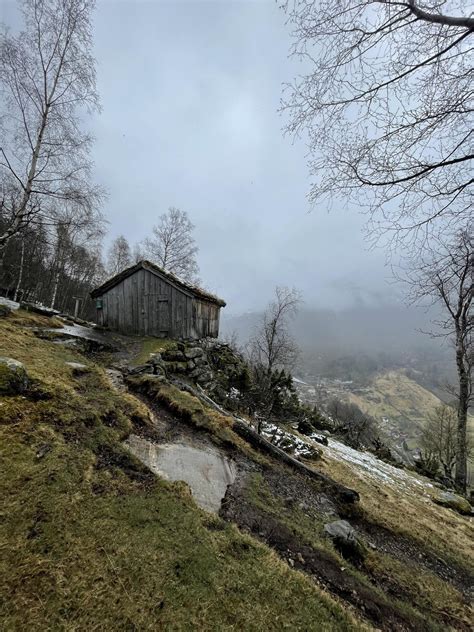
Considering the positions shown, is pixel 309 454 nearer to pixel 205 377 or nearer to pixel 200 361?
pixel 205 377

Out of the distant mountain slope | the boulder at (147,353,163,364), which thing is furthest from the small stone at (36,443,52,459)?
the distant mountain slope

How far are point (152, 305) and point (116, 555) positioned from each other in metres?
11.4

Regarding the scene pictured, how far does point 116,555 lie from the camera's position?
1787 millimetres

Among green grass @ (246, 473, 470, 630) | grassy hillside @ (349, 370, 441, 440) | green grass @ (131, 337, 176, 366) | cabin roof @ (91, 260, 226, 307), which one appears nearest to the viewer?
green grass @ (246, 473, 470, 630)

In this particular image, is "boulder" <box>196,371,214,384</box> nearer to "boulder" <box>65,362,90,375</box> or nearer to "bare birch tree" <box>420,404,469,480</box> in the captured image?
"boulder" <box>65,362,90,375</box>

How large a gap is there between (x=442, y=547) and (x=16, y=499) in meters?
6.55

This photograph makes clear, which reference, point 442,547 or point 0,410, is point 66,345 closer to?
point 0,410

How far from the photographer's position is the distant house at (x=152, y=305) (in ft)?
39.8

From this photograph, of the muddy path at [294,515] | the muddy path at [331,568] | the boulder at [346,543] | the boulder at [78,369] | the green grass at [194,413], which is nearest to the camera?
the muddy path at [331,568]

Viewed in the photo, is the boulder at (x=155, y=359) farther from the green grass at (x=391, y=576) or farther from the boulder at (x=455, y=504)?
the boulder at (x=455, y=504)

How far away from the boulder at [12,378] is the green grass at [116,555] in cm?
19

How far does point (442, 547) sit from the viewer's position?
448cm

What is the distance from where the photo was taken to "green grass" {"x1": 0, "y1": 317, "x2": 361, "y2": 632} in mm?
1454

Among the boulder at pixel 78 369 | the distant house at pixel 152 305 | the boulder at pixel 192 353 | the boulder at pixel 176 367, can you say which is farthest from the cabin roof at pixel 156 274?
the boulder at pixel 78 369
